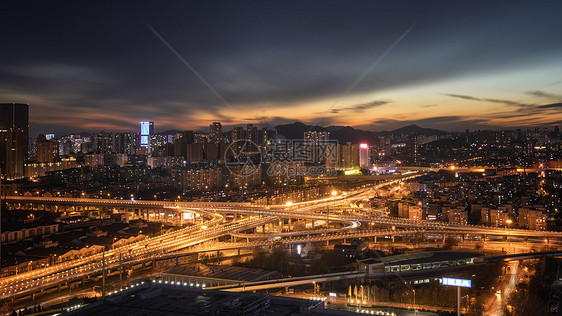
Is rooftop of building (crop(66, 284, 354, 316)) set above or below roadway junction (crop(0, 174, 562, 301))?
above

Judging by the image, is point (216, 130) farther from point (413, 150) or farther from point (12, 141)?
point (413, 150)

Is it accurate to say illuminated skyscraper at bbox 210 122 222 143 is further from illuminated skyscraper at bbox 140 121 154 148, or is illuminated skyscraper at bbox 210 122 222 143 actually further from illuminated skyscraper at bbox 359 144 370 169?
illuminated skyscraper at bbox 359 144 370 169

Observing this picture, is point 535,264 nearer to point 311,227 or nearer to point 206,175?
point 311,227

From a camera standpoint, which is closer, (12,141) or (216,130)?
(12,141)

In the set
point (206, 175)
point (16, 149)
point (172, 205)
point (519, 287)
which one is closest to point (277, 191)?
point (206, 175)

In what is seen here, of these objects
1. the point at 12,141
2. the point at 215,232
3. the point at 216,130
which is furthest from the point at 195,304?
the point at 216,130

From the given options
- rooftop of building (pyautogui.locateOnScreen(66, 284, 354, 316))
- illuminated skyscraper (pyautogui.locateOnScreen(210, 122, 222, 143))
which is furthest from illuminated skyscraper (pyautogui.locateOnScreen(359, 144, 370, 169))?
rooftop of building (pyautogui.locateOnScreen(66, 284, 354, 316))
